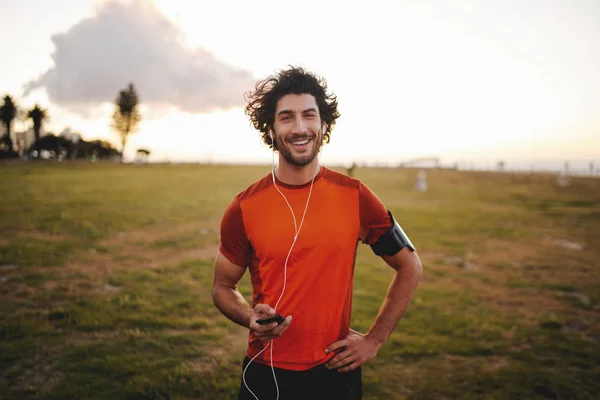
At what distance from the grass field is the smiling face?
3201 millimetres

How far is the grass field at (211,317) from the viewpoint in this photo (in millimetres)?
4191

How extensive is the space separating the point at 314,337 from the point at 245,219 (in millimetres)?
869

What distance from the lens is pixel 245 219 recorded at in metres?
2.25

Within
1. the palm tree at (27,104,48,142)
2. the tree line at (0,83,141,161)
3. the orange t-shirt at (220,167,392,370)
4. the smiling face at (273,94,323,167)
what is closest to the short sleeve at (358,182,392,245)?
the orange t-shirt at (220,167,392,370)

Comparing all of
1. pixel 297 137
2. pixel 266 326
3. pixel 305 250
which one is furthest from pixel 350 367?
pixel 297 137

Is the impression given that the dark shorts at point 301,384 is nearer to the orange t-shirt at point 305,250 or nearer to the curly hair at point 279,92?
the orange t-shirt at point 305,250

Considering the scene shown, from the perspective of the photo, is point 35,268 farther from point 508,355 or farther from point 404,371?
point 508,355

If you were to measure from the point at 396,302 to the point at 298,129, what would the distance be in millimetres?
1333

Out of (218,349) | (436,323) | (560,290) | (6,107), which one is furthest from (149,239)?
(6,107)

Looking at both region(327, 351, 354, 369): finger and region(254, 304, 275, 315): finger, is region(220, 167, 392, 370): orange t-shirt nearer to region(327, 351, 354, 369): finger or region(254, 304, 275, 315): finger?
region(327, 351, 354, 369): finger

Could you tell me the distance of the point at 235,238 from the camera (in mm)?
2268

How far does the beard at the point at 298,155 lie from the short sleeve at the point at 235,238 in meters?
0.46

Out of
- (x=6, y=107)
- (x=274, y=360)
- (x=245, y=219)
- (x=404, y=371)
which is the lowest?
(x=404, y=371)

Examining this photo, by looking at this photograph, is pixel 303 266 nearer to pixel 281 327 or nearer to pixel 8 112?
pixel 281 327
